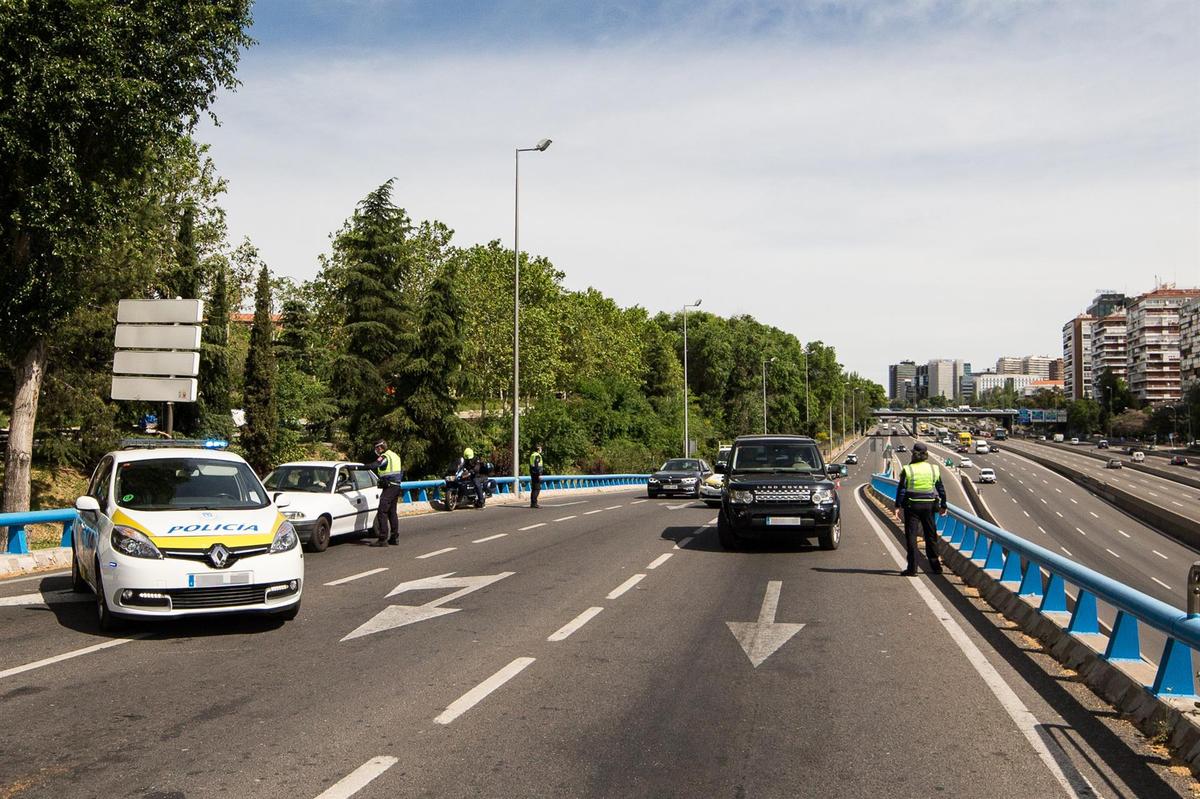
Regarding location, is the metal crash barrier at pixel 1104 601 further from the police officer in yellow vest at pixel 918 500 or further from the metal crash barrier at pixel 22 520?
the metal crash barrier at pixel 22 520

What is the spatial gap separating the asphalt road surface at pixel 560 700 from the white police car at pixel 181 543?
1.29 feet

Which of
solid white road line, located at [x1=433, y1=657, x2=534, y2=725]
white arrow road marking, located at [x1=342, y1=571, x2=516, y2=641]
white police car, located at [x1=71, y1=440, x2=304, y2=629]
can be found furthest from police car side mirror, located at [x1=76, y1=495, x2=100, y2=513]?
solid white road line, located at [x1=433, y1=657, x2=534, y2=725]

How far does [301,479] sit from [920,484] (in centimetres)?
1033

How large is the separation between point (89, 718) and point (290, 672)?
5.07ft

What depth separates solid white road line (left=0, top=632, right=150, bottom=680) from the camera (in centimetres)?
735

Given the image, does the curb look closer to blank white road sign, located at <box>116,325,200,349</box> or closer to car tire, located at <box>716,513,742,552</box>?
car tire, located at <box>716,513,742,552</box>

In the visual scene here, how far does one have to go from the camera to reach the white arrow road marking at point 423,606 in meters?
9.37

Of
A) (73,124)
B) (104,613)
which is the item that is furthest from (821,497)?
(73,124)

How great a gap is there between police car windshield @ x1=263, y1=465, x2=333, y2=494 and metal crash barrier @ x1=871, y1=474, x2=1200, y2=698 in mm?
10562

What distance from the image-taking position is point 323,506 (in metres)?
16.2

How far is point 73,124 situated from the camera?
1711 cm

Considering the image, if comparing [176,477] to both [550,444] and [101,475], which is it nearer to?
[101,475]

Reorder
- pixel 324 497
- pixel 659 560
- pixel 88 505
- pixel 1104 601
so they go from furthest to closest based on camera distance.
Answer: pixel 324 497, pixel 659 560, pixel 88 505, pixel 1104 601

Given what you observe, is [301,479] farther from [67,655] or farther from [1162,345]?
[1162,345]
